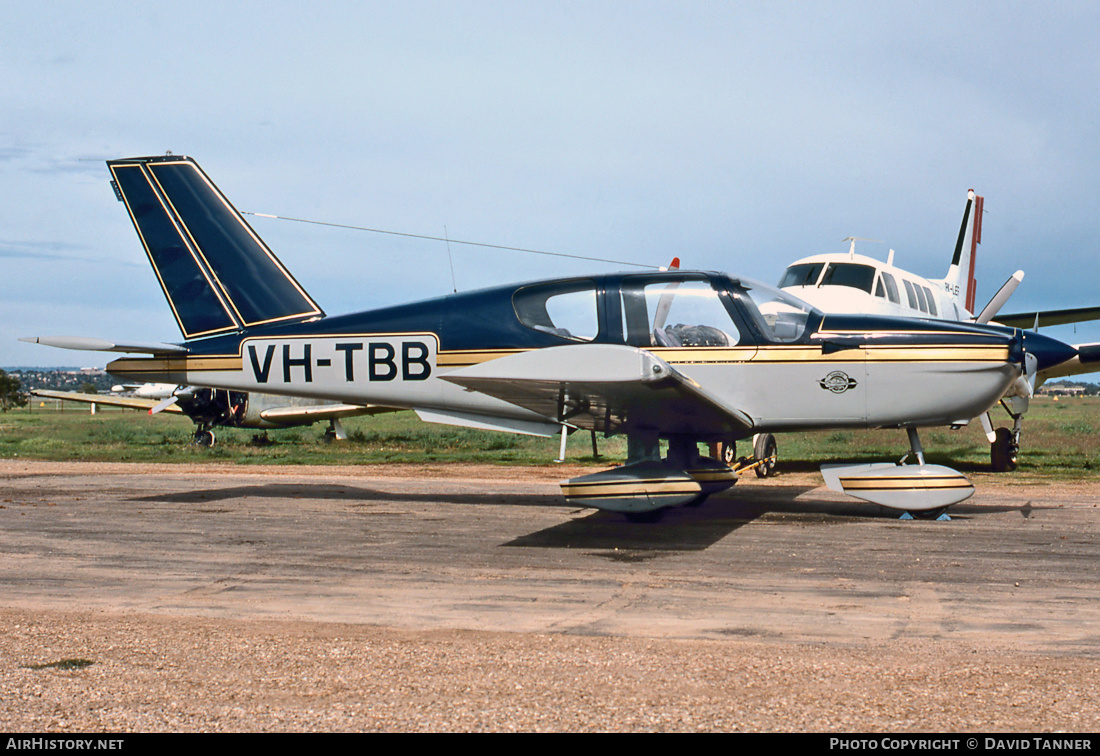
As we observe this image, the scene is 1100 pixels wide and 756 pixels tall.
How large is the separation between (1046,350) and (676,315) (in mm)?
4432

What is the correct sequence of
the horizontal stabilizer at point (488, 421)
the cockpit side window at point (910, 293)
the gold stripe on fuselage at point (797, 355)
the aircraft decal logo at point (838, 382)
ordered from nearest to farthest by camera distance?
the gold stripe on fuselage at point (797, 355)
the aircraft decal logo at point (838, 382)
the horizontal stabilizer at point (488, 421)
the cockpit side window at point (910, 293)

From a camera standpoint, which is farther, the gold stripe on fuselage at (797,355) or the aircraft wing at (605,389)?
the gold stripe on fuselage at (797,355)

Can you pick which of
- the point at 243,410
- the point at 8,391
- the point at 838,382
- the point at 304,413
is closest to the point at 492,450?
the point at 304,413

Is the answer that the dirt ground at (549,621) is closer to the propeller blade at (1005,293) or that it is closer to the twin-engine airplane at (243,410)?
the propeller blade at (1005,293)

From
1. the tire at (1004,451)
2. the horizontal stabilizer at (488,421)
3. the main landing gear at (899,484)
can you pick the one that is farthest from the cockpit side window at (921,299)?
the horizontal stabilizer at (488,421)

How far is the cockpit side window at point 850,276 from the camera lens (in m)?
15.3

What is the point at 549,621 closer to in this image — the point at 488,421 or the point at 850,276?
the point at 488,421

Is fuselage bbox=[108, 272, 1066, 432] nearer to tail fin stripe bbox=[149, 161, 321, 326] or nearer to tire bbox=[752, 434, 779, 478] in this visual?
tail fin stripe bbox=[149, 161, 321, 326]

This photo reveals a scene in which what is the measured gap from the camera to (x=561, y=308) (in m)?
9.69

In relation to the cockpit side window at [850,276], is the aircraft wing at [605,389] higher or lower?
lower

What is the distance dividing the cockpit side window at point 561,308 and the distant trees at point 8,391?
68319 mm

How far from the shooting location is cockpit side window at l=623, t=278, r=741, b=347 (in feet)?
30.7

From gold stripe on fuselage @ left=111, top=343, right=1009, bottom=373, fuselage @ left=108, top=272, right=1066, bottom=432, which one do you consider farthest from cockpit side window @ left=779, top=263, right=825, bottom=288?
gold stripe on fuselage @ left=111, top=343, right=1009, bottom=373

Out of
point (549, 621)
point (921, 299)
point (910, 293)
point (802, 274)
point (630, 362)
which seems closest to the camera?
point (549, 621)
